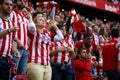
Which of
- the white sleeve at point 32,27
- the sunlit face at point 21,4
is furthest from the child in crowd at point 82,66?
the white sleeve at point 32,27

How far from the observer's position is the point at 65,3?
1939 cm

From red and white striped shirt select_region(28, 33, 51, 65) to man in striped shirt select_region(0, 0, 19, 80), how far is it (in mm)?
905

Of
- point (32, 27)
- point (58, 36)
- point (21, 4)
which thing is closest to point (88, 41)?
point (58, 36)

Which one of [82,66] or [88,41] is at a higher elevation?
[88,41]

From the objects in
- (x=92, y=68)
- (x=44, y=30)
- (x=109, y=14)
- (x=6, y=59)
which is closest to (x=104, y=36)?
(x=92, y=68)

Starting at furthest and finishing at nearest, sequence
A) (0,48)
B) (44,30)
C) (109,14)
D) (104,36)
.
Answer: (109,14)
(104,36)
(44,30)
(0,48)

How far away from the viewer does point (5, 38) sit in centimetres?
582

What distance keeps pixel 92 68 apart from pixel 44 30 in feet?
9.32

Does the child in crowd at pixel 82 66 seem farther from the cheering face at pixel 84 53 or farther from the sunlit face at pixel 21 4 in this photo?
the sunlit face at pixel 21 4

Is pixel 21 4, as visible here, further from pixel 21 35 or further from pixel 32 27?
pixel 32 27

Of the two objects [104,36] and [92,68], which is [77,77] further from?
[104,36]

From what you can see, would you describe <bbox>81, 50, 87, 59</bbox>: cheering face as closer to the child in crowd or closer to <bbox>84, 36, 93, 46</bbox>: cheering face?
the child in crowd

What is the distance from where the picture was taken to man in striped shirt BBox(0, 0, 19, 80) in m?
5.69

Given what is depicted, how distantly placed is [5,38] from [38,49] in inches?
40.9
